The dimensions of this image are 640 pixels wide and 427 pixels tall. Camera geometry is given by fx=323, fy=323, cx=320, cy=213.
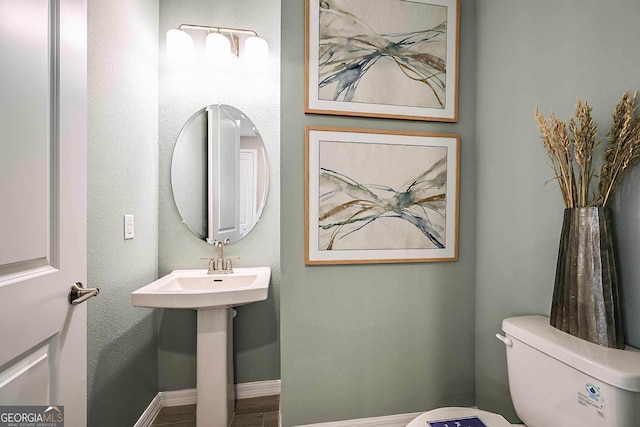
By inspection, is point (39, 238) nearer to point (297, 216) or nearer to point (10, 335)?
point (10, 335)

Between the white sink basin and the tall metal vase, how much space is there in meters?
1.21

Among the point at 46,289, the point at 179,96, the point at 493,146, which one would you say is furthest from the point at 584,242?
the point at 179,96

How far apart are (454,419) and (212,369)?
114cm

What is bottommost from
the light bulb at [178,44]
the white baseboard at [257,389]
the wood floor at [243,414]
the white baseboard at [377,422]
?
the wood floor at [243,414]

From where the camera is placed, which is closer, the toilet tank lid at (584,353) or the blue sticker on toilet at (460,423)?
the toilet tank lid at (584,353)

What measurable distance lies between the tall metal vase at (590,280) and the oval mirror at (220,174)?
156cm

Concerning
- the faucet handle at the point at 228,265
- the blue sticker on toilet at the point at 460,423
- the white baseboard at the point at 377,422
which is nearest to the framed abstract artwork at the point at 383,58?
the faucet handle at the point at 228,265

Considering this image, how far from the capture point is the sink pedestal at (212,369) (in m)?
1.64

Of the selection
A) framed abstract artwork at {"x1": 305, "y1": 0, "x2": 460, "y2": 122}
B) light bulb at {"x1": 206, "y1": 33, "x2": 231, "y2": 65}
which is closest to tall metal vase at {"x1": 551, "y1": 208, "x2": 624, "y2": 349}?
framed abstract artwork at {"x1": 305, "y1": 0, "x2": 460, "y2": 122}

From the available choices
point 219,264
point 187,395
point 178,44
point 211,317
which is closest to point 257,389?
point 187,395

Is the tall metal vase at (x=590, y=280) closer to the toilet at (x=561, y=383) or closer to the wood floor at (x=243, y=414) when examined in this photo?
the toilet at (x=561, y=383)

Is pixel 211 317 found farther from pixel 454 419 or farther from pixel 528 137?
pixel 528 137

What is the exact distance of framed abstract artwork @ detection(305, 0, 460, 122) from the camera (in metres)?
1.50

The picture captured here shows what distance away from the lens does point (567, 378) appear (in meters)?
0.96
